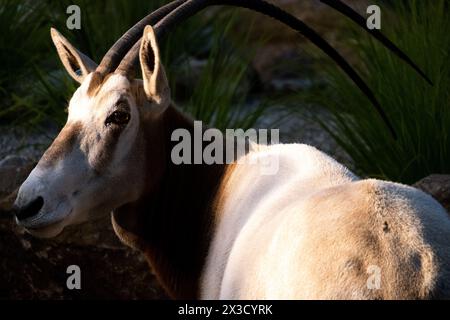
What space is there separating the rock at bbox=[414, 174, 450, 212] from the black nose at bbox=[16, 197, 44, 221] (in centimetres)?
219

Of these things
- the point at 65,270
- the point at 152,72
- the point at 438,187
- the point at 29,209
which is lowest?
the point at 65,270

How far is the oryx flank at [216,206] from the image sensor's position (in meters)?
3.36

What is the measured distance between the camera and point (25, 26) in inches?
300

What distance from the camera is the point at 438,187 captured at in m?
5.45

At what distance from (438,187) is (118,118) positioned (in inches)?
74.8

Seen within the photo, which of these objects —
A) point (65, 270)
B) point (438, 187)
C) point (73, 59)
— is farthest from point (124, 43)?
point (65, 270)

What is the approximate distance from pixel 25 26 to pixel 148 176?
3.51m

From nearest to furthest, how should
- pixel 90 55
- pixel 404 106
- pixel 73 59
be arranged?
pixel 73 59, pixel 404 106, pixel 90 55

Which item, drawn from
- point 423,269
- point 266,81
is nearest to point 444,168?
point 423,269

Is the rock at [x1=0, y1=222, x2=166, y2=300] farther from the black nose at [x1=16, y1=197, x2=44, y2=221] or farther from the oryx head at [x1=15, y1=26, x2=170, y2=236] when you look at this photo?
the black nose at [x1=16, y1=197, x2=44, y2=221]

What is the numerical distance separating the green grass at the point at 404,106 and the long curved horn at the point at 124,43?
6.07 ft

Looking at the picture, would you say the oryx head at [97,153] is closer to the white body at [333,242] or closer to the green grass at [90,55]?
the white body at [333,242]

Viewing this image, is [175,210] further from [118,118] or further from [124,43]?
[124,43]

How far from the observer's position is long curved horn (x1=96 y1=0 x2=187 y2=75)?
14.6 feet
